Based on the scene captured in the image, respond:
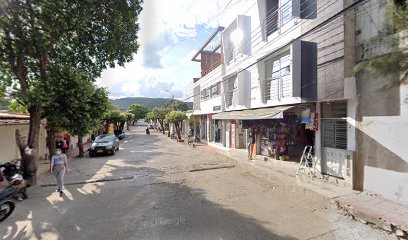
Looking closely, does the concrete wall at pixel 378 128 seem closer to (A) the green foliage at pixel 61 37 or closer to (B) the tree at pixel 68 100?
(A) the green foliage at pixel 61 37

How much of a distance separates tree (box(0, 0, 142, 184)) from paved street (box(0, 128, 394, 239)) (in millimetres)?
3268

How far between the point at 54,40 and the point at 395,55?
10.6 metres

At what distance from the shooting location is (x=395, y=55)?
3514 millimetres

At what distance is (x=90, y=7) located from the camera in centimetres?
878

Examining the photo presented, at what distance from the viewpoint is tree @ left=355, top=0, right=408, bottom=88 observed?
333 centimetres

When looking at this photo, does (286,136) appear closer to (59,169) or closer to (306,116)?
(306,116)

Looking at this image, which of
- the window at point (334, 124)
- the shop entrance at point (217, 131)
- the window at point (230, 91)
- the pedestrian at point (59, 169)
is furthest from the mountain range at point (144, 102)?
the window at point (334, 124)

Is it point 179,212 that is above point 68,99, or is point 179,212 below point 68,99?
below

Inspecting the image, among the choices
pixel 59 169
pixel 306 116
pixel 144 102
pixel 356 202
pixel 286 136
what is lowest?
pixel 356 202

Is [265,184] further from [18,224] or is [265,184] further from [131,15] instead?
[131,15]

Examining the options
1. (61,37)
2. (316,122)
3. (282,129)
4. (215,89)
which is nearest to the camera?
(316,122)

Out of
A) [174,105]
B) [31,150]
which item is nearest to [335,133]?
[31,150]

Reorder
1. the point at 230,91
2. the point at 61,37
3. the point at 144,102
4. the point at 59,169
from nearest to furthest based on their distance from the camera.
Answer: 1. the point at 59,169
2. the point at 61,37
3. the point at 230,91
4. the point at 144,102

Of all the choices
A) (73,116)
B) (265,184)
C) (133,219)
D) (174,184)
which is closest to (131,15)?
(73,116)
